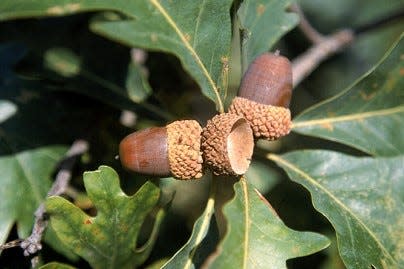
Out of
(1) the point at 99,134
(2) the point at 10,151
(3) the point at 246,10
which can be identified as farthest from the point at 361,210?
(2) the point at 10,151

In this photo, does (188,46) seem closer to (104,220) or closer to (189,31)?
(189,31)

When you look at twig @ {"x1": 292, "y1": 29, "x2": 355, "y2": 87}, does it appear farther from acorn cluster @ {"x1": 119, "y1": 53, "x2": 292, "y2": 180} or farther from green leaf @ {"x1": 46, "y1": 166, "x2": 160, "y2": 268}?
green leaf @ {"x1": 46, "y1": 166, "x2": 160, "y2": 268}

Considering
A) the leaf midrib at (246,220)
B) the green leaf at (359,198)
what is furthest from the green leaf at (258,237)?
the green leaf at (359,198)

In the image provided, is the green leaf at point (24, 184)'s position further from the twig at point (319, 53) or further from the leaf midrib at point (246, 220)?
the twig at point (319, 53)

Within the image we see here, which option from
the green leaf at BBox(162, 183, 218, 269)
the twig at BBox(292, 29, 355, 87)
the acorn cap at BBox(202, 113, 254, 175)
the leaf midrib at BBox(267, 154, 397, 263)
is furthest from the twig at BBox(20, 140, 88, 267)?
the twig at BBox(292, 29, 355, 87)

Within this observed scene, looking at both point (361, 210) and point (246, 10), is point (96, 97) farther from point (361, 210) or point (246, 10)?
point (361, 210)

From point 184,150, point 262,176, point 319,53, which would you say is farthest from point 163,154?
point 319,53
